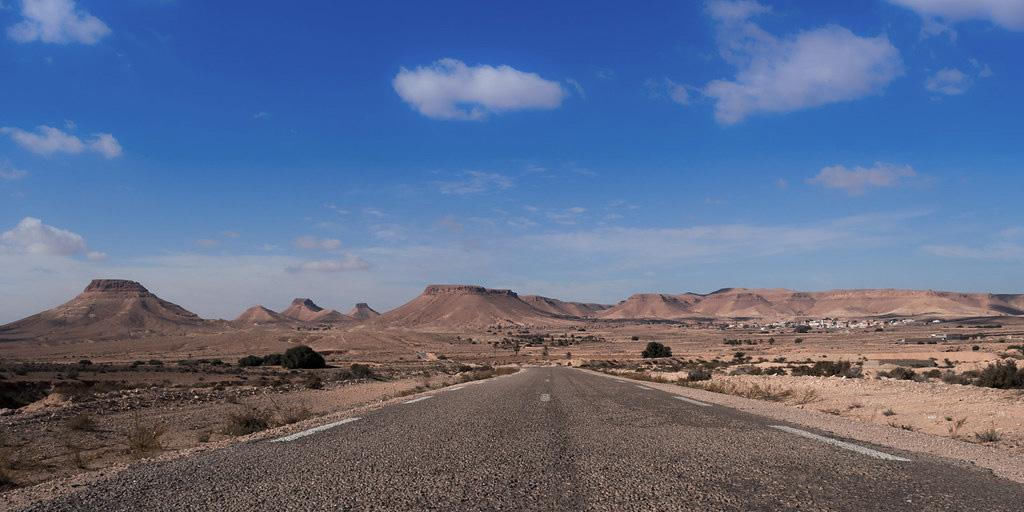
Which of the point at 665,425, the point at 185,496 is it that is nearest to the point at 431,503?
the point at 185,496

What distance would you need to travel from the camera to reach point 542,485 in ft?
16.3

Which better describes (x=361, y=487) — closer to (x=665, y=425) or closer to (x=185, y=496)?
(x=185, y=496)

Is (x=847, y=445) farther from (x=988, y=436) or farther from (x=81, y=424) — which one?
(x=81, y=424)

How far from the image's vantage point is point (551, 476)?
209 inches

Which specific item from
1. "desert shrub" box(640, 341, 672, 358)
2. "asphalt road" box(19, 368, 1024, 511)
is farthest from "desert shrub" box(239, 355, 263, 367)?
"asphalt road" box(19, 368, 1024, 511)

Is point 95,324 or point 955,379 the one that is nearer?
point 955,379

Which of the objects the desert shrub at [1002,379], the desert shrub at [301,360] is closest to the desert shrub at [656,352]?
the desert shrub at [301,360]

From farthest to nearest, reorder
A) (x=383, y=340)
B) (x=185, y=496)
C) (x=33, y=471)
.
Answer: (x=383, y=340) < (x=33, y=471) < (x=185, y=496)

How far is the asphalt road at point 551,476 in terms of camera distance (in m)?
4.54

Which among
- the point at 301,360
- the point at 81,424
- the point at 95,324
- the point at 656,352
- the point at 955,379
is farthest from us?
the point at 95,324

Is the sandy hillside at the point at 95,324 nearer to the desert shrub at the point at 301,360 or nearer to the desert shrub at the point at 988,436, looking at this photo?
the desert shrub at the point at 301,360

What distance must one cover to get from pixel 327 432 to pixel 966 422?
12.9m

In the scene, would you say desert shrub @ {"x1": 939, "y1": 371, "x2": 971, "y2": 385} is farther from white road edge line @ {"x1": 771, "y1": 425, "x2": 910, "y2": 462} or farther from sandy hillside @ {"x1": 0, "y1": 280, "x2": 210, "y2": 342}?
sandy hillside @ {"x1": 0, "y1": 280, "x2": 210, "y2": 342}

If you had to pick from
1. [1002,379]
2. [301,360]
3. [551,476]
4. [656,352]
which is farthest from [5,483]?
[656,352]
